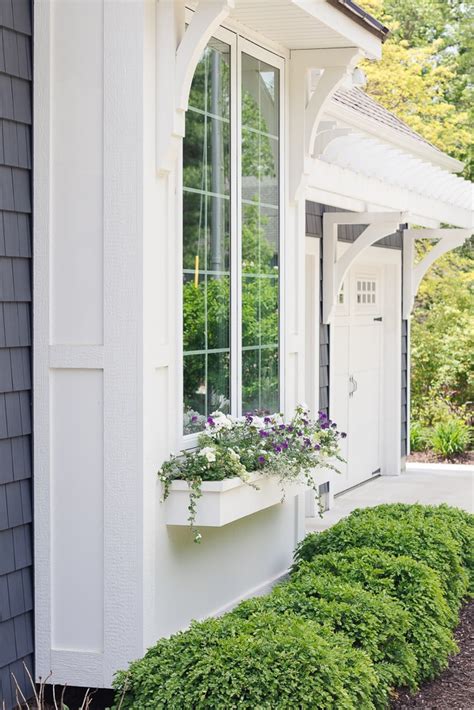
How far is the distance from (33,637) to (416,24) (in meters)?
21.3

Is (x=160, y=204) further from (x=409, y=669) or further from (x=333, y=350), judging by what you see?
(x=333, y=350)

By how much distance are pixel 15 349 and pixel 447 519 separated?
3.19 meters

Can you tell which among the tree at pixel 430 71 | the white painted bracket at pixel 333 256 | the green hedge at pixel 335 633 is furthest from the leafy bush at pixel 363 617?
the tree at pixel 430 71

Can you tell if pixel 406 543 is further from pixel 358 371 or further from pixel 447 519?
pixel 358 371

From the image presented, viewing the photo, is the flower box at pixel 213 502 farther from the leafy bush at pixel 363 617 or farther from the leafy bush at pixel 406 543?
the leafy bush at pixel 406 543

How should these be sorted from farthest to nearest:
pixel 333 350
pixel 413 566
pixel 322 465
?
pixel 333 350, pixel 322 465, pixel 413 566

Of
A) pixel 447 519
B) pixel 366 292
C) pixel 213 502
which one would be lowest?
pixel 447 519

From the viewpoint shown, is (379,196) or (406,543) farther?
(379,196)

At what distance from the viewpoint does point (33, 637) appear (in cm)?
465

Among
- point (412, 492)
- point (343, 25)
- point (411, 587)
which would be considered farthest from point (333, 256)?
point (411, 587)

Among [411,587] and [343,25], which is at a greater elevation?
[343,25]

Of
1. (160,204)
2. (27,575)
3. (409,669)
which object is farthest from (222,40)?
(409,669)

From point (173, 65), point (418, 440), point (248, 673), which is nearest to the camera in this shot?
point (248, 673)

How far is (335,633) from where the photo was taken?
4574 millimetres
